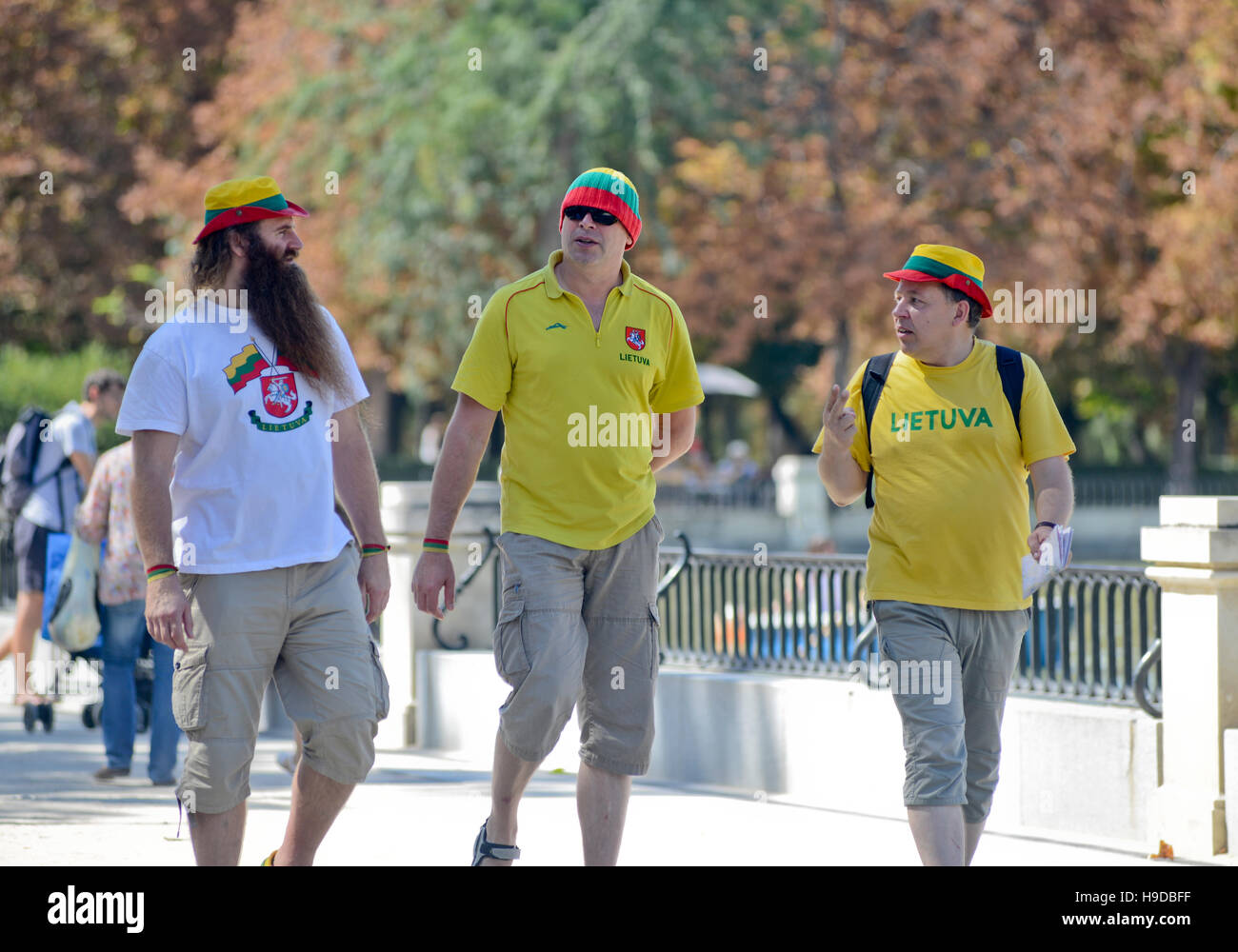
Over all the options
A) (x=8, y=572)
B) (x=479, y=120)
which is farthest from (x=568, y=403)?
(x=479, y=120)

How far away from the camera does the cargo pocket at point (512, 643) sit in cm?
488

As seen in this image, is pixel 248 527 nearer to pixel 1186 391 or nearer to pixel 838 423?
pixel 838 423

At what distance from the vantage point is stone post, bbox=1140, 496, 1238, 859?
6316mm

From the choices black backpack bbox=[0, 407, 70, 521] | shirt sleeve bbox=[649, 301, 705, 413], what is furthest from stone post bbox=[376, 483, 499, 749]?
shirt sleeve bbox=[649, 301, 705, 413]

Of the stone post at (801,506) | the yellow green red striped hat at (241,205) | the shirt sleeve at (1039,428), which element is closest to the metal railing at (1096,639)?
the shirt sleeve at (1039,428)

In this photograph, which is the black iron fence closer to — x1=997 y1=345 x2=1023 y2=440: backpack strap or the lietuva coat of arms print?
x1=997 y1=345 x2=1023 y2=440: backpack strap

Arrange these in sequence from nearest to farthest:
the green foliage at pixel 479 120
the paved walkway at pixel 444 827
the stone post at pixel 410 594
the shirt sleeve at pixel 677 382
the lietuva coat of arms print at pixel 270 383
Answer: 1. the lietuva coat of arms print at pixel 270 383
2. the shirt sleeve at pixel 677 382
3. the paved walkway at pixel 444 827
4. the stone post at pixel 410 594
5. the green foliage at pixel 479 120

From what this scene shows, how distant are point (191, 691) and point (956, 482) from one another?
6.97 ft

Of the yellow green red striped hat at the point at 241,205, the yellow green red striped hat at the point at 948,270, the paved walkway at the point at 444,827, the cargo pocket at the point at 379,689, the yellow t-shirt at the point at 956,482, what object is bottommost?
the paved walkway at the point at 444,827

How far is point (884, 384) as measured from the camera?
16.7 ft

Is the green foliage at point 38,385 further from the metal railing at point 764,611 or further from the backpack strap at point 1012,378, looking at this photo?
the backpack strap at point 1012,378

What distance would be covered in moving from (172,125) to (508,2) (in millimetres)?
11528

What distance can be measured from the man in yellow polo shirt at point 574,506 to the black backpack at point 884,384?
24.3 inches

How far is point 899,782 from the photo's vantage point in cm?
726
